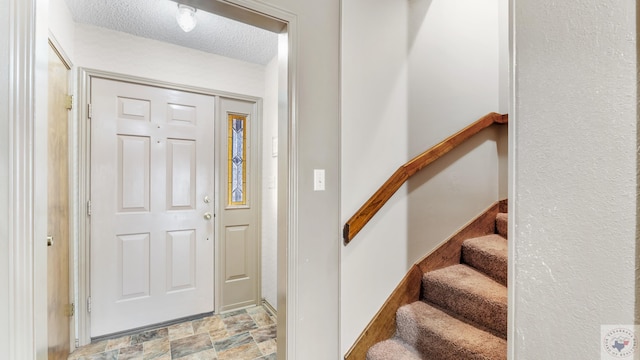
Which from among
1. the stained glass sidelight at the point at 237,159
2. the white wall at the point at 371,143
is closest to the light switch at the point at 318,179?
the white wall at the point at 371,143

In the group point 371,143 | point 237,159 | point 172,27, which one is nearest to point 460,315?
point 371,143

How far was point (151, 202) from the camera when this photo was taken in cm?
221

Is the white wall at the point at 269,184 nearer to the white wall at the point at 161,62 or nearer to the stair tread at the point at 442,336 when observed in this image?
the white wall at the point at 161,62

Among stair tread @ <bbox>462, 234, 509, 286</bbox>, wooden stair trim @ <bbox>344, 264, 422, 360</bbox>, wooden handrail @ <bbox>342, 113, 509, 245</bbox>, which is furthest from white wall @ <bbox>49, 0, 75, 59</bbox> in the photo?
stair tread @ <bbox>462, 234, 509, 286</bbox>

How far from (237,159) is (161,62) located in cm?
99

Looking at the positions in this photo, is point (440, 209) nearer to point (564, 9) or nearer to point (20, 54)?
point (564, 9)

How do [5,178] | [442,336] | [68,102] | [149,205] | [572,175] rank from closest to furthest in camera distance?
[572,175], [5,178], [442,336], [68,102], [149,205]

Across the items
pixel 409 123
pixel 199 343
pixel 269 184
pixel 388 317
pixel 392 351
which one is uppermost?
pixel 409 123

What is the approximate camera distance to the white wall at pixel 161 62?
2.00 m

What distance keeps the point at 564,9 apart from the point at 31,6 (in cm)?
142

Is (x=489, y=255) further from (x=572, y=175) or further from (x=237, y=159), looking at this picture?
(x=237, y=159)

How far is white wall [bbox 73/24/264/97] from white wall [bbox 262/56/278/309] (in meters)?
0.16

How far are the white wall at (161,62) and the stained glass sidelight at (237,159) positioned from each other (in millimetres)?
299

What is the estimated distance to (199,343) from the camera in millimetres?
2021
